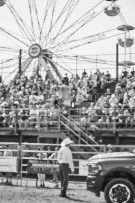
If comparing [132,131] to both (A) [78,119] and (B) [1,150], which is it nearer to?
(A) [78,119]

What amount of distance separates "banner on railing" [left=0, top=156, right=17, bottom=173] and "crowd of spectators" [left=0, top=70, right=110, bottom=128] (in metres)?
5.64

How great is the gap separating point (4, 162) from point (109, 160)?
6669mm

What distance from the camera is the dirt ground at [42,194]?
522 inches

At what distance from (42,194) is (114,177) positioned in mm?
3017

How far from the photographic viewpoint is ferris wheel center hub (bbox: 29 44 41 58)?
3654cm

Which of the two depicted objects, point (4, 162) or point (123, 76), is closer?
point (4, 162)

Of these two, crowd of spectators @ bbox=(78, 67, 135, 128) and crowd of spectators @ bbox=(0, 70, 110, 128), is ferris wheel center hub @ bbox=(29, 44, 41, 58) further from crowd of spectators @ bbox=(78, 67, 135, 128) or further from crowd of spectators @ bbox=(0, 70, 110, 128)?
crowd of spectators @ bbox=(78, 67, 135, 128)

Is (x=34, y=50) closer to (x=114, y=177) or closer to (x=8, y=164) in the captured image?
A: (x=8, y=164)

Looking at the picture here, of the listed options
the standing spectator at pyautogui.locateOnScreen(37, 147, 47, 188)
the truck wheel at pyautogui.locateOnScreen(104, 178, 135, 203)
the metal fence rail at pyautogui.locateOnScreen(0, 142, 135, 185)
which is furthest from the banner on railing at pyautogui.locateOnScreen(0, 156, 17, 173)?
the truck wheel at pyautogui.locateOnScreen(104, 178, 135, 203)

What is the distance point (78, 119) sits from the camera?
2366 centimetres

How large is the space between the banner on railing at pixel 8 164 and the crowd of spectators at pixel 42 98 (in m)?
5.64

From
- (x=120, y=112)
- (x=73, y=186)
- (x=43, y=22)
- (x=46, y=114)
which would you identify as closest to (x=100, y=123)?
(x=120, y=112)

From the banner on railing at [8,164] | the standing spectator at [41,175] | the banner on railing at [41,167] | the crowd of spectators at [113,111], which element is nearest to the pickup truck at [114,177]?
the banner on railing at [41,167]

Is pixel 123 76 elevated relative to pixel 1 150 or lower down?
elevated
